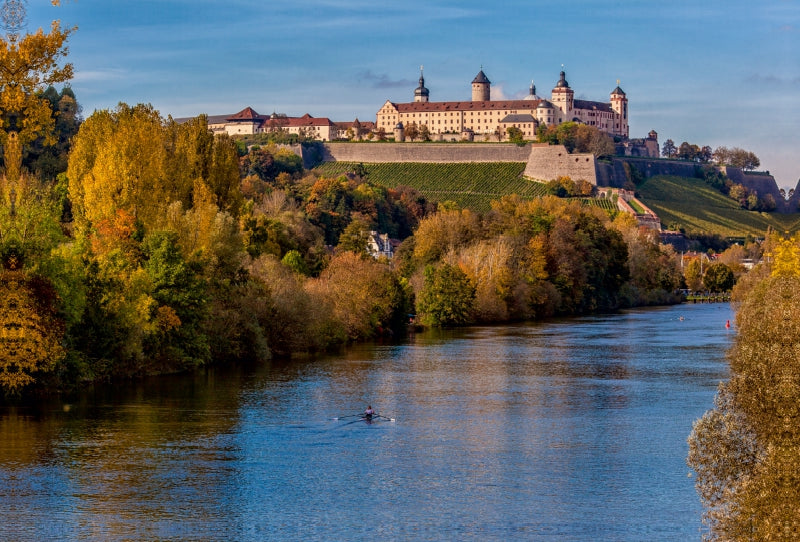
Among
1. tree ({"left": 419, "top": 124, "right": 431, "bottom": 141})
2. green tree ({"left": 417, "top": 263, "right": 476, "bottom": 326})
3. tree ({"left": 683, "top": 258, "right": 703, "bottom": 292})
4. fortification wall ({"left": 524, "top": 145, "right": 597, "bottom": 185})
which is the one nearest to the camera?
green tree ({"left": 417, "top": 263, "right": 476, "bottom": 326})

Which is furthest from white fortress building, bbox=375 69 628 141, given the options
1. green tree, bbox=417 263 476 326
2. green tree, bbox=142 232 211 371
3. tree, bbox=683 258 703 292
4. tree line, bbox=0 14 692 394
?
green tree, bbox=142 232 211 371

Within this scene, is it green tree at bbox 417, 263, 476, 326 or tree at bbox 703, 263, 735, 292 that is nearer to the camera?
green tree at bbox 417, 263, 476, 326

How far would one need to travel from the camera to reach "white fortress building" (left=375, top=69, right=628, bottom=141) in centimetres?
17112

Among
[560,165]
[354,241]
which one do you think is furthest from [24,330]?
[560,165]

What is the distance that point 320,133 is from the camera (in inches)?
6831

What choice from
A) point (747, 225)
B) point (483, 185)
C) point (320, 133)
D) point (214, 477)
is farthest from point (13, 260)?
point (320, 133)

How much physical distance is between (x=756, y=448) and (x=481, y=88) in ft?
571

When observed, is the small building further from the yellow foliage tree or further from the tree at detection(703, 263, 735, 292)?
the yellow foliage tree

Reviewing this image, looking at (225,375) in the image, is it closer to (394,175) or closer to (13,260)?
(13,260)

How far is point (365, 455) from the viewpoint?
24.5 m

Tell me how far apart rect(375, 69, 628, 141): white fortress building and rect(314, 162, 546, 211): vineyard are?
20.9 m

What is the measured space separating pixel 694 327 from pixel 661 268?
31.6 m

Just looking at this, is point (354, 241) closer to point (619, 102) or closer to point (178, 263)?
point (178, 263)

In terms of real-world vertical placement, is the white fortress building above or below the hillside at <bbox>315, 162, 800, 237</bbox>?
above
